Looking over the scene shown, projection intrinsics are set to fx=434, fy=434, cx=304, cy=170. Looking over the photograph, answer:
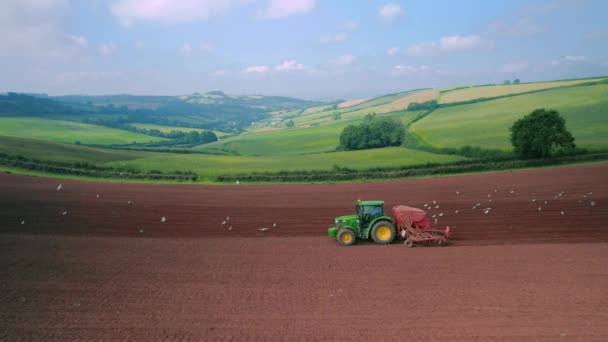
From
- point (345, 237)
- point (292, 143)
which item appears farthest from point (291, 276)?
point (292, 143)

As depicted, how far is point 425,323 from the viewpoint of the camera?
9.95 metres

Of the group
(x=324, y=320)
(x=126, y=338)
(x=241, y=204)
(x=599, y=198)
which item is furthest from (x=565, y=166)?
(x=126, y=338)

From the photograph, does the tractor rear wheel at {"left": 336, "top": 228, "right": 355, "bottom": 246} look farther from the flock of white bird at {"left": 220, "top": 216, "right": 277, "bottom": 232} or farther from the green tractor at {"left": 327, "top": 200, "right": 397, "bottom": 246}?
the flock of white bird at {"left": 220, "top": 216, "right": 277, "bottom": 232}

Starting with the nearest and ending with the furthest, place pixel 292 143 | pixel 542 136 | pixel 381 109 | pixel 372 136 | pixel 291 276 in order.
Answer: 1. pixel 291 276
2. pixel 542 136
3. pixel 372 136
4. pixel 292 143
5. pixel 381 109

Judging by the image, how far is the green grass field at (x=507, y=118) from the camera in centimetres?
5781

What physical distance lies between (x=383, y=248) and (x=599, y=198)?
1623 cm

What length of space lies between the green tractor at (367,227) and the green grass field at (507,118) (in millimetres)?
39869

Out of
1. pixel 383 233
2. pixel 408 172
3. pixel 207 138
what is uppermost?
pixel 207 138

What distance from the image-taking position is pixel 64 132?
3762 inches

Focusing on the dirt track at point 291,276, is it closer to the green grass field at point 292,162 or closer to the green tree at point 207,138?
the green grass field at point 292,162

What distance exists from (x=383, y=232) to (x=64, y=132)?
316 ft

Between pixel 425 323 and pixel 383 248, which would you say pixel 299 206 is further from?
pixel 425 323

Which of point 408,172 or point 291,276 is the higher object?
point 408,172

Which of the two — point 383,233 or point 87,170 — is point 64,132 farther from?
point 383,233
